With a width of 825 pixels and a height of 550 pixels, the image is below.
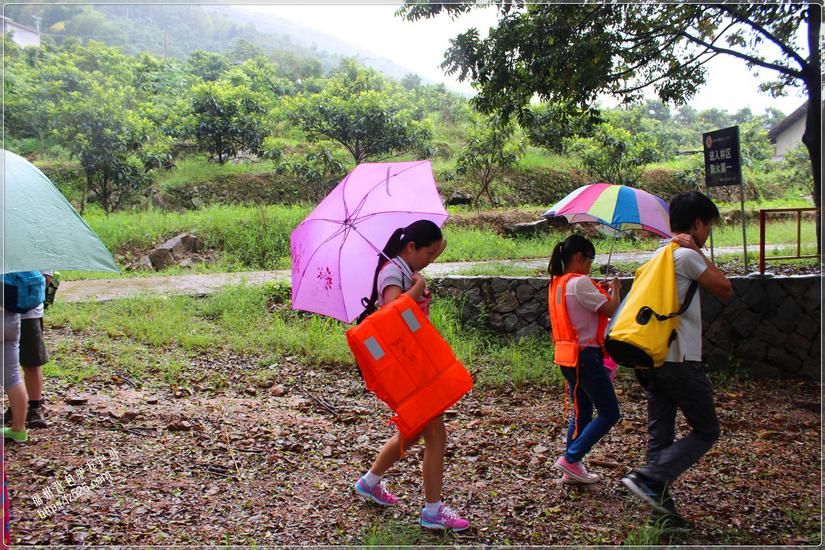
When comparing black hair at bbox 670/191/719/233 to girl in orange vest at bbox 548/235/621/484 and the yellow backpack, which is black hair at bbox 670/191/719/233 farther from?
girl in orange vest at bbox 548/235/621/484

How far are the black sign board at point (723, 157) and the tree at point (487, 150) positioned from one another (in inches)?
273

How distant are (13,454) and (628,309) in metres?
3.52

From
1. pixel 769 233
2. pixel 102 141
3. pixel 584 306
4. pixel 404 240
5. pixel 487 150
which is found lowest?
pixel 584 306

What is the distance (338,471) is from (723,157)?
16.6 ft

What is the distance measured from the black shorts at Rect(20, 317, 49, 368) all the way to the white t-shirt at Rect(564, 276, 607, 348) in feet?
10.8

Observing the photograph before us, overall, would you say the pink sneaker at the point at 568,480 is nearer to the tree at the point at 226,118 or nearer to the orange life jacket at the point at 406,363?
the orange life jacket at the point at 406,363

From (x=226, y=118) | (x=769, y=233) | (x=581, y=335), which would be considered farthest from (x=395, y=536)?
(x=226, y=118)

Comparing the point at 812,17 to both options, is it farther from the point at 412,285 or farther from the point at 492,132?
the point at 492,132

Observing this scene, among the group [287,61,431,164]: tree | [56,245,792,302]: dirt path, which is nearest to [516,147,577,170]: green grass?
[287,61,431,164]: tree

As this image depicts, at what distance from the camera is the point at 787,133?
19.2 m

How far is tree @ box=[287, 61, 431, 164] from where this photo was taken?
1379cm

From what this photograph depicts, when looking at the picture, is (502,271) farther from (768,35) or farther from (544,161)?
(544,161)

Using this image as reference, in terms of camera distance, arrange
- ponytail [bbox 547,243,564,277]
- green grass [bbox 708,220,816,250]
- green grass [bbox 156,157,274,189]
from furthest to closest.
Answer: green grass [bbox 156,157,274,189] → green grass [bbox 708,220,816,250] → ponytail [bbox 547,243,564,277]

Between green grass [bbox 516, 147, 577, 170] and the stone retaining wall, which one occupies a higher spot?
green grass [bbox 516, 147, 577, 170]
